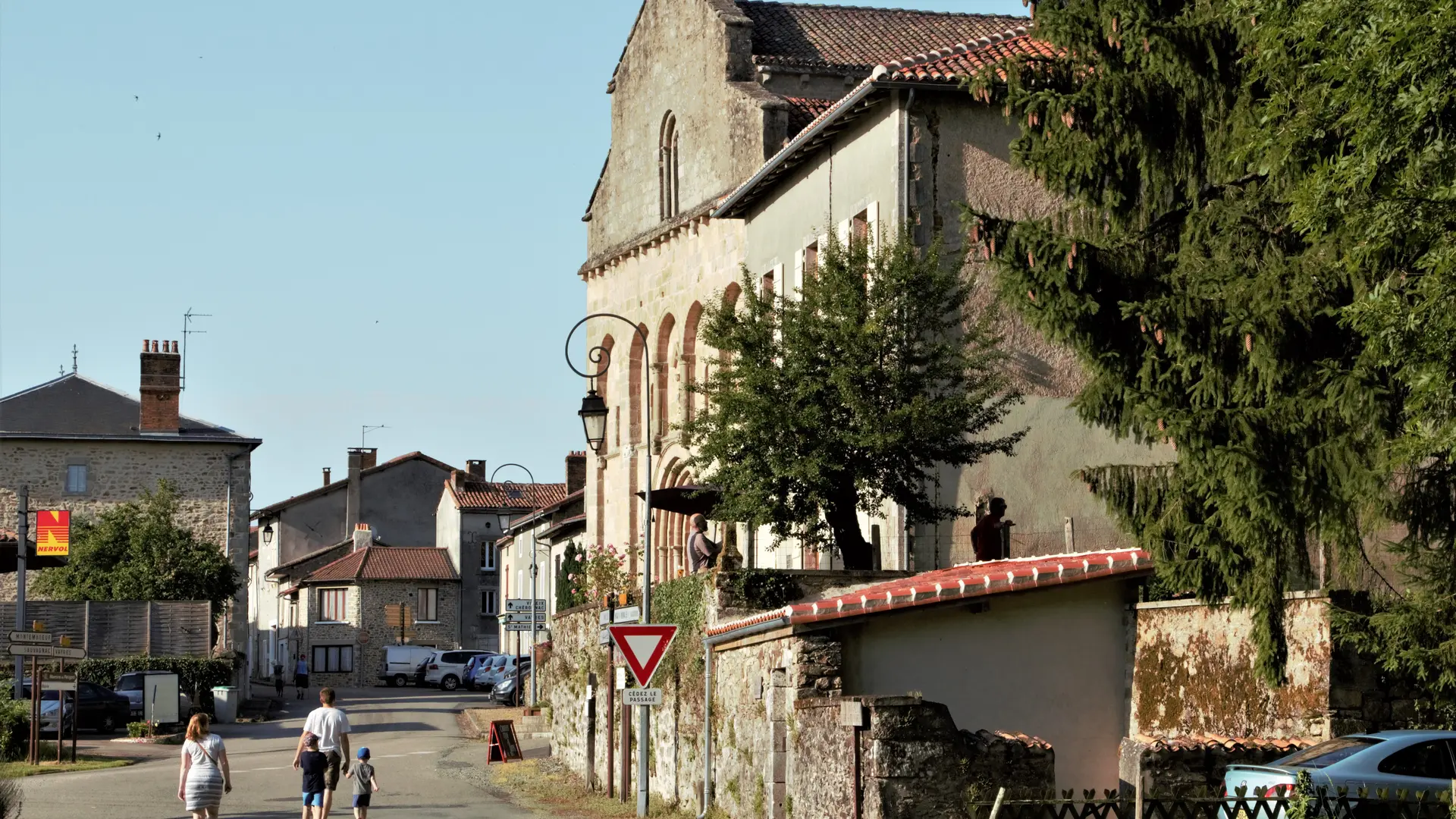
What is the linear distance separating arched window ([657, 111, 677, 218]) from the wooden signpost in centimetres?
1286

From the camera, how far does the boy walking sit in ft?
62.7

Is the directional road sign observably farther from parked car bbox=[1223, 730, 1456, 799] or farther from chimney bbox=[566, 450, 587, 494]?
chimney bbox=[566, 450, 587, 494]

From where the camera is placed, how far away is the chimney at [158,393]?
5809 cm

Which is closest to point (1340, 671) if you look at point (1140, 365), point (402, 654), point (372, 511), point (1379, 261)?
point (1140, 365)

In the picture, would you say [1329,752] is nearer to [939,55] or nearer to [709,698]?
[709,698]

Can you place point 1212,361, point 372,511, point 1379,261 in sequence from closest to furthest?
point 1379,261, point 1212,361, point 372,511

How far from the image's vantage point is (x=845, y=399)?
23.8 metres

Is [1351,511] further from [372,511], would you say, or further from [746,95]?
[372,511]

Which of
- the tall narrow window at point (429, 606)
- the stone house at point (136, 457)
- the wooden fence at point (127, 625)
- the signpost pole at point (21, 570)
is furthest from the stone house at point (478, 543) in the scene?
the signpost pole at point (21, 570)

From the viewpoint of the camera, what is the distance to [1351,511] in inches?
542

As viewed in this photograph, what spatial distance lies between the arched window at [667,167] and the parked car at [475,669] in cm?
2673

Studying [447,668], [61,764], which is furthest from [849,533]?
[447,668]

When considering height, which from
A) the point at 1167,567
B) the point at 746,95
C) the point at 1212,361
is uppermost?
the point at 746,95

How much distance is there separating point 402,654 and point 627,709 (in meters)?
48.9
